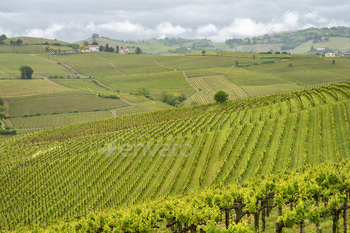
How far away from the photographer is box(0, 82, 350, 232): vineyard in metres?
41.3

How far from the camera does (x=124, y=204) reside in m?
41.0

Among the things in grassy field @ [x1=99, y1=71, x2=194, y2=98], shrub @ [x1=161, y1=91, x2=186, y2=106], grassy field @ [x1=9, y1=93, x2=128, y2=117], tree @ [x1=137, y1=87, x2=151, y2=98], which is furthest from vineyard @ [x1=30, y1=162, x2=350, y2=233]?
grassy field @ [x1=99, y1=71, x2=194, y2=98]

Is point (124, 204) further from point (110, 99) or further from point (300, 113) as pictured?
point (110, 99)

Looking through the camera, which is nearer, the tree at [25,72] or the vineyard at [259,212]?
the vineyard at [259,212]

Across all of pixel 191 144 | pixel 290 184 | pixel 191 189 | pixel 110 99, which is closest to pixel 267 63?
pixel 110 99

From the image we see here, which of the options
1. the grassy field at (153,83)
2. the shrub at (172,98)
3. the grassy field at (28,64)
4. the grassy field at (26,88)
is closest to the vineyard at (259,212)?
the shrub at (172,98)

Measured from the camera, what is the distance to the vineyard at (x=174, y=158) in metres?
41.3

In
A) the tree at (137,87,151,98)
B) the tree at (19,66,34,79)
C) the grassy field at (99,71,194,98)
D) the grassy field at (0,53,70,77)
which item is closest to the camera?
the tree at (137,87,151,98)

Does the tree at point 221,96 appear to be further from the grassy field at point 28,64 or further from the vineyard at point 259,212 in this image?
the grassy field at point 28,64

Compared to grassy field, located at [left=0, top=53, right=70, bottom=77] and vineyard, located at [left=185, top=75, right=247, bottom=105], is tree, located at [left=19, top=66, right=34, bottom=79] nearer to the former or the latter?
grassy field, located at [left=0, top=53, right=70, bottom=77]

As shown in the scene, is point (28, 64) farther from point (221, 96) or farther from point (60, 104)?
point (221, 96)

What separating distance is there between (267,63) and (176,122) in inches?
4692

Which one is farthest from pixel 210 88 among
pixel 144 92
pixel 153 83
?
pixel 144 92

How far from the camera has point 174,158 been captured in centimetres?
5050
